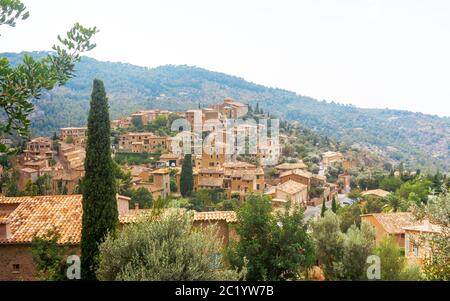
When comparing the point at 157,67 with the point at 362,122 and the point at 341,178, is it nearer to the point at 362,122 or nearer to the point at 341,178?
the point at 362,122

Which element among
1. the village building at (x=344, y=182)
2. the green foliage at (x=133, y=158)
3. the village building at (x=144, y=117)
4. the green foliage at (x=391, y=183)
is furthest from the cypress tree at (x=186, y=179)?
the village building at (x=144, y=117)

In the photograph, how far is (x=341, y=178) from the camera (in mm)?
59844

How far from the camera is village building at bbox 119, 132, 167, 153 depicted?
6178cm

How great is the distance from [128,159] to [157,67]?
12736 centimetres

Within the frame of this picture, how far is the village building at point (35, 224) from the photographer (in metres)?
12.7

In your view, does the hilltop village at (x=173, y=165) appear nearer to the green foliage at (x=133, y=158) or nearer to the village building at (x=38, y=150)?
the village building at (x=38, y=150)

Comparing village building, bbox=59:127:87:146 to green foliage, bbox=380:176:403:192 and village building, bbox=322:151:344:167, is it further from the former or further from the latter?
green foliage, bbox=380:176:403:192

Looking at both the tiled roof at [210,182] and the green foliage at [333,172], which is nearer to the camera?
the tiled roof at [210,182]

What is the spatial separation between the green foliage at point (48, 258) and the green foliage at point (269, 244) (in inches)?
166

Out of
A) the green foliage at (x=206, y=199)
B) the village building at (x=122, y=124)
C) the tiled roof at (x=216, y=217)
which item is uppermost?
the village building at (x=122, y=124)

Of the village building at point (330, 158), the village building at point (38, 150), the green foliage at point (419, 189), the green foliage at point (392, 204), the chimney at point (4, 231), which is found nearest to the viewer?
the chimney at point (4, 231)

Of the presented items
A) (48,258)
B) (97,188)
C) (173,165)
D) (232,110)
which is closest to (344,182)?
(173,165)

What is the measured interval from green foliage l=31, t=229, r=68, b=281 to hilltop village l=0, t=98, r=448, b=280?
96cm

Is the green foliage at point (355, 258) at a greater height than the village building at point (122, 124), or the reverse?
the village building at point (122, 124)
